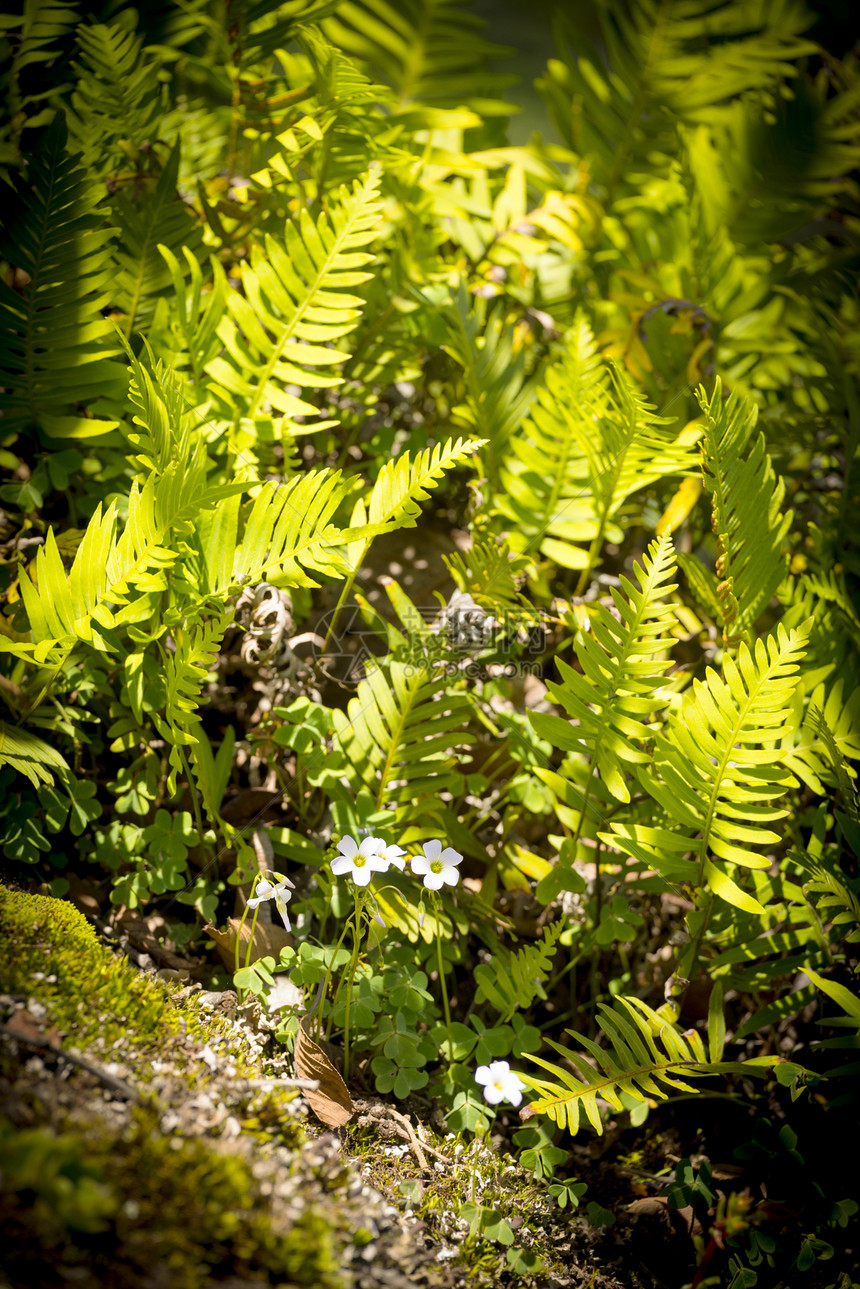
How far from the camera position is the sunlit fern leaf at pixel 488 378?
2010mm

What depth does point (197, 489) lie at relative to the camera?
4.45 feet

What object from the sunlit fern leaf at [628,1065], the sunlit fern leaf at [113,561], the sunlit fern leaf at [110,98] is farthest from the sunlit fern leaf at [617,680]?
the sunlit fern leaf at [110,98]

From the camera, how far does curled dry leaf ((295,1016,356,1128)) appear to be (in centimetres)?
129

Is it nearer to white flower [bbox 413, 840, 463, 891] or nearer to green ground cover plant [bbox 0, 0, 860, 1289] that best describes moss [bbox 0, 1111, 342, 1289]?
green ground cover plant [bbox 0, 0, 860, 1289]

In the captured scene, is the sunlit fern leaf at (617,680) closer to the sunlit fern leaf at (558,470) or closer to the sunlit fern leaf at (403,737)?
the sunlit fern leaf at (403,737)

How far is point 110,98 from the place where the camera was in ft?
6.03

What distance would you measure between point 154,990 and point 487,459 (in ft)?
4.75

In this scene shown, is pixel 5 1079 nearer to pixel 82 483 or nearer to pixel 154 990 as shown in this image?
pixel 154 990

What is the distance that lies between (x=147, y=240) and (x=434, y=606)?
1.13 m

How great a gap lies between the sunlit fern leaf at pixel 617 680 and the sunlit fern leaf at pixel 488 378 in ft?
2.28

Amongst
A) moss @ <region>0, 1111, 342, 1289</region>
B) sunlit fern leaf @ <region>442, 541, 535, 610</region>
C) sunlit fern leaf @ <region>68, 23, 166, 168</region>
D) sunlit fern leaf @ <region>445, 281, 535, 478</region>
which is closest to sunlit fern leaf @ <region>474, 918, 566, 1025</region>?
moss @ <region>0, 1111, 342, 1289</region>

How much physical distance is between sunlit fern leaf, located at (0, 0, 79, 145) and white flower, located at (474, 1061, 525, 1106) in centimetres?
212

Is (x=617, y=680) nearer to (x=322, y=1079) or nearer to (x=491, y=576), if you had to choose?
(x=491, y=576)

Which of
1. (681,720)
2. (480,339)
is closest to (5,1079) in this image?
(681,720)
